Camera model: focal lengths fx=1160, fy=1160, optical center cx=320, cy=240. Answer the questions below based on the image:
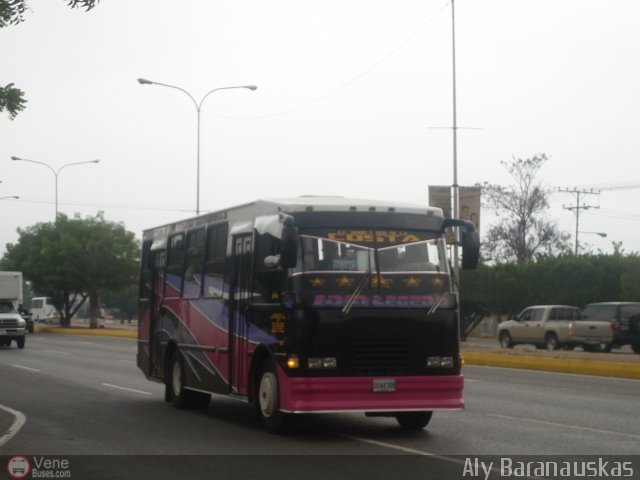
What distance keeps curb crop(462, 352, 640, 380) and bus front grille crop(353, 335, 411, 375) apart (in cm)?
1196

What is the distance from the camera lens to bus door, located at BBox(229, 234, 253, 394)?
14914 mm

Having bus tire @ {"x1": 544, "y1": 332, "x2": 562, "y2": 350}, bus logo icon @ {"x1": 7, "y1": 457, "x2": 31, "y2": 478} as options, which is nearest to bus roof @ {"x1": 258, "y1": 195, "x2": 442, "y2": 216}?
bus logo icon @ {"x1": 7, "y1": 457, "x2": 31, "y2": 478}

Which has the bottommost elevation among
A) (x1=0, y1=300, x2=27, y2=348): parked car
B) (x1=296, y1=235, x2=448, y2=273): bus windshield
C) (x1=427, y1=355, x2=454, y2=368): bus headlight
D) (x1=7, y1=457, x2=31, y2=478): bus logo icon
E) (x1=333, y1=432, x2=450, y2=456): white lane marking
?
(x1=7, y1=457, x2=31, y2=478): bus logo icon

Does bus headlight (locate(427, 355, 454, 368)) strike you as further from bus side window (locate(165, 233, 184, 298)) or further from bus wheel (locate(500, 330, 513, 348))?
bus wheel (locate(500, 330, 513, 348))

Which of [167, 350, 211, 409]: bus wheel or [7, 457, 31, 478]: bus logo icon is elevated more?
[167, 350, 211, 409]: bus wheel

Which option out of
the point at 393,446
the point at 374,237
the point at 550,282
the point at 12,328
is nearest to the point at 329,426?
the point at 393,446

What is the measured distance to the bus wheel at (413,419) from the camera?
1459 centimetres

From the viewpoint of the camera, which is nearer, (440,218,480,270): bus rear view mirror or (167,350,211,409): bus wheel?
(440,218,480,270): bus rear view mirror

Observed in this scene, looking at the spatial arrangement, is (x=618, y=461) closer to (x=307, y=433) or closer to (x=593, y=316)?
(x=307, y=433)

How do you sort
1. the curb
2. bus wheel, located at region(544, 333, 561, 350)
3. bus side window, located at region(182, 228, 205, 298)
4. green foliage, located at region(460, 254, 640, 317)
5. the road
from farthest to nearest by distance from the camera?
green foliage, located at region(460, 254, 640, 317) < bus wheel, located at region(544, 333, 561, 350) < the curb < bus side window, located at region(182, 228, 205, 298) < the road

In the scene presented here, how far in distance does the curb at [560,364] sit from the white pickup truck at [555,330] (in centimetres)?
836

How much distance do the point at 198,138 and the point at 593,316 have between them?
17.2m

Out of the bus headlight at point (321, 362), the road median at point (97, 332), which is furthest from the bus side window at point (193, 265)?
the road median at point (97, 332)

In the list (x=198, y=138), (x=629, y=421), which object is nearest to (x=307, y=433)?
(x=629, y=421)
